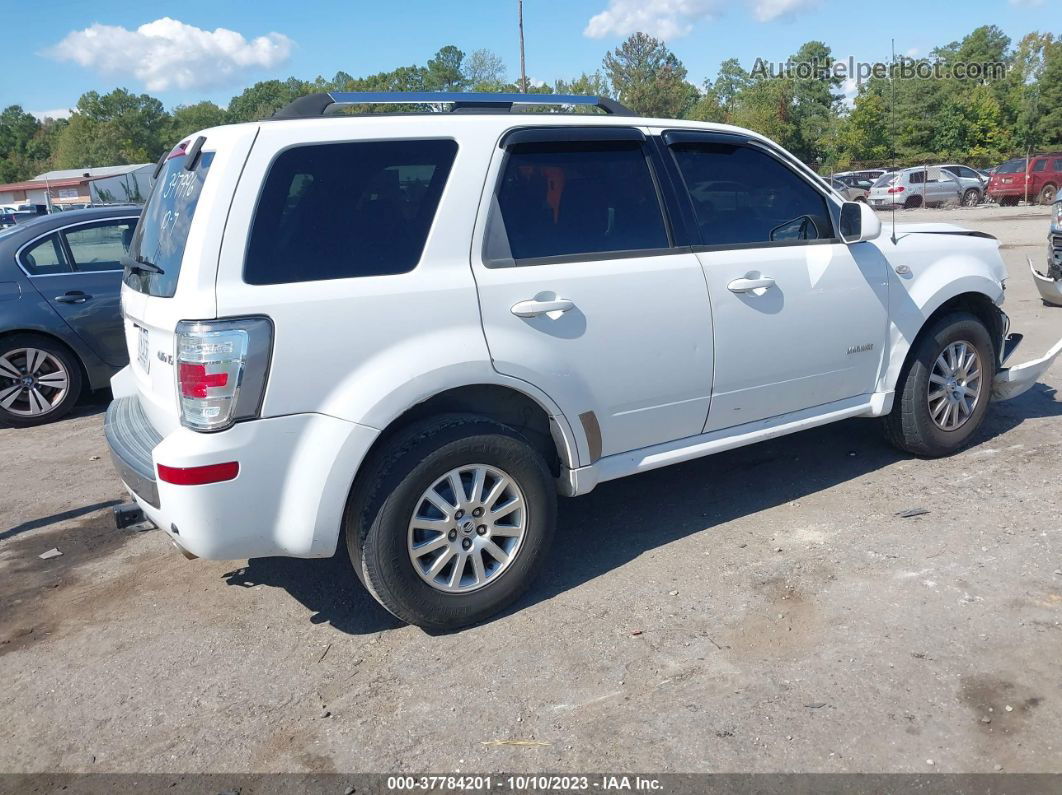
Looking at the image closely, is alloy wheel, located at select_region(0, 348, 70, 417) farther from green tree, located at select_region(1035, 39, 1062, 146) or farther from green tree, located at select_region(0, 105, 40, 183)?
green tree, located at select_region(0, 105, 40, 183)

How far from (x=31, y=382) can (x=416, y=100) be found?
521 centimetres

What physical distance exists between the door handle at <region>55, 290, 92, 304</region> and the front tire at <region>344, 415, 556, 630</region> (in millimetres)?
5091

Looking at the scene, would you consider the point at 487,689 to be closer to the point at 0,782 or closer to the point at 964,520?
the point at 0,782

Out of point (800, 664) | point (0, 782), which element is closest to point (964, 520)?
point (800, 664)

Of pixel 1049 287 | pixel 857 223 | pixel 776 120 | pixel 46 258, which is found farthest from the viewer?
pixel 776 120

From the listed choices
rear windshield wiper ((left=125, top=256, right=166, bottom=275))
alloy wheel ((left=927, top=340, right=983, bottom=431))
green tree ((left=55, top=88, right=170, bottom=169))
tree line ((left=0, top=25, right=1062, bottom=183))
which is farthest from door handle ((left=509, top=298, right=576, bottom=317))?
green tree ((left=55, top=88, right=170, bottom=169))

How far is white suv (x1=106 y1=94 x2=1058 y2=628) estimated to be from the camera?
319cm

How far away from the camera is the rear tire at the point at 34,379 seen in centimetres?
730

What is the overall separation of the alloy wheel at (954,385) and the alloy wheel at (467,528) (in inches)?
109

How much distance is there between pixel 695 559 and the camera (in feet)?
13.8

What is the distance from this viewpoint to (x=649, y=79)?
7594 centimetres

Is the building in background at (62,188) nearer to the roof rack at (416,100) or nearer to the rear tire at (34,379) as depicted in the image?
the rear tire at (34,379)

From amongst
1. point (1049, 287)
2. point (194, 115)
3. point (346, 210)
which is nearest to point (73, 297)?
point (346, 210)

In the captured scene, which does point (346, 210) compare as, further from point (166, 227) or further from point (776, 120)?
point (776, 120)
